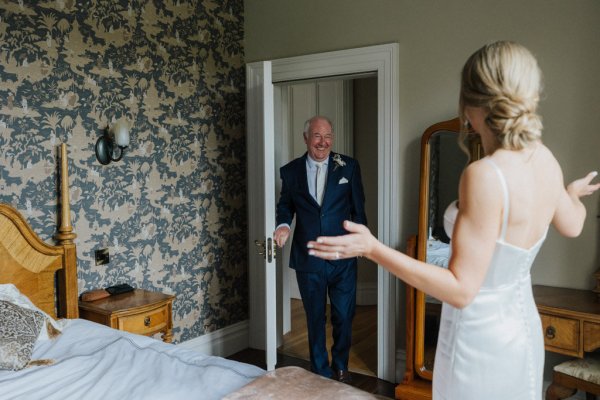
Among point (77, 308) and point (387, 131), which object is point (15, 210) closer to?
point (77, 308)

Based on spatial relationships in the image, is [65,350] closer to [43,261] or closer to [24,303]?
[24,303]

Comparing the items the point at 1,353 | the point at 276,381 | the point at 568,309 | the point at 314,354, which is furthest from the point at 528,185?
the point at 314,354

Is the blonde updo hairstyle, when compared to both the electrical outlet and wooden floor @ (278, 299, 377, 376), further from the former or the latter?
wooden floor @ (278, 299, 377, 376)

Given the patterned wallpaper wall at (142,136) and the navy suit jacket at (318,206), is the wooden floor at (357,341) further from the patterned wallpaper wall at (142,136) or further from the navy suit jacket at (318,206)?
the navy suit jacket at (318,206)

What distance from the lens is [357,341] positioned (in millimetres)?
4336

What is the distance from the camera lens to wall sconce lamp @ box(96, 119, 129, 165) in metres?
3.10

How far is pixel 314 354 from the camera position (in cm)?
356

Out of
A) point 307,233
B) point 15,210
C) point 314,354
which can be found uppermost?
point 15,210

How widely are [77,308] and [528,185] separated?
2419mm

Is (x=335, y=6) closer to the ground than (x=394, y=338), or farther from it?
farther from it

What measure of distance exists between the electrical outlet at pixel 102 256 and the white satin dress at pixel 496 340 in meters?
2.29

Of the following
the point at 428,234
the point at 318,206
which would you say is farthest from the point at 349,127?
the point at 428,234

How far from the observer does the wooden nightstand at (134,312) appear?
9.18 ft

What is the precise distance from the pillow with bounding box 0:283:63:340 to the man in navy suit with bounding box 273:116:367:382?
4.94ft
